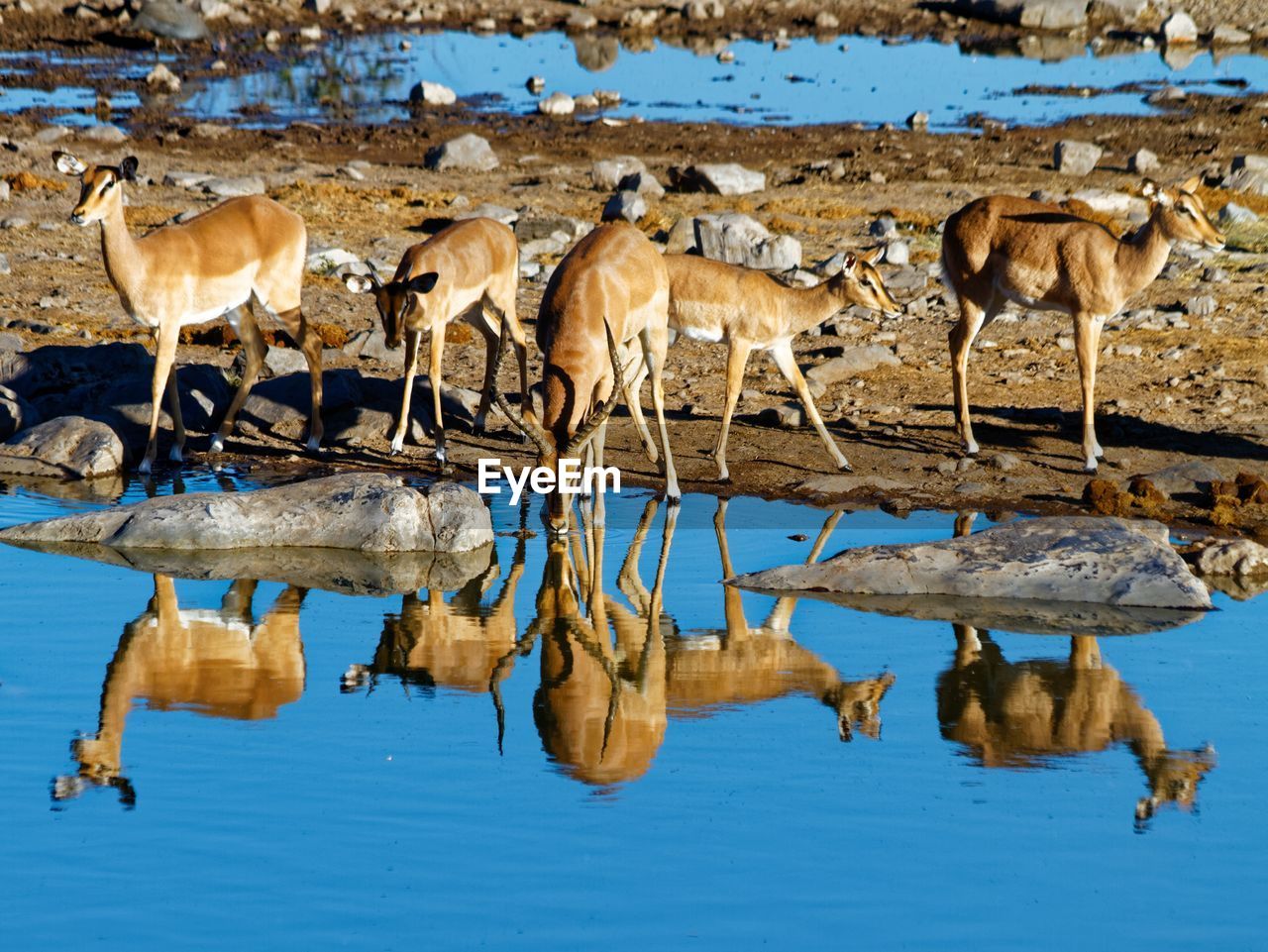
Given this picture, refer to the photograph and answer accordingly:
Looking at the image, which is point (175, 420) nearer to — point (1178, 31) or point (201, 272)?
point (201, 272)

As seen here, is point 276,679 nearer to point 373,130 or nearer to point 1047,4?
point 373,130

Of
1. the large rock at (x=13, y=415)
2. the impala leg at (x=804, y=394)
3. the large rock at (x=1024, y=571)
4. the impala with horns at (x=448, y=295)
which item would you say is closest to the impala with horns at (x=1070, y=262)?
the impala leg at (x=804, y=394)

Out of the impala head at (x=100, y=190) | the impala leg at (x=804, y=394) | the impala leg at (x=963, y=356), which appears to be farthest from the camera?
the impala leg at (x=963, y=356)

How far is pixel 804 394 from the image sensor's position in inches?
575

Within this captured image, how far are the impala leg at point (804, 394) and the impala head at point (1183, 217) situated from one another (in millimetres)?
3215

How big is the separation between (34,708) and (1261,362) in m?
→ 12.6

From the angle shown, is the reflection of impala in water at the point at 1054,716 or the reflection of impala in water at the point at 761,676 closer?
the reflection of impala in water at the point at 1054,716

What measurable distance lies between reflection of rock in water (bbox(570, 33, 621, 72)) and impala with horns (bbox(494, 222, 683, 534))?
102 feet

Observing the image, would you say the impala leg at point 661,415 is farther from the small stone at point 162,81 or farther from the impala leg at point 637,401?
the small stone at point 162,81

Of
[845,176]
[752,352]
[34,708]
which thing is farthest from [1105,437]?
[845,176]

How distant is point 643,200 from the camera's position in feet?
80.2

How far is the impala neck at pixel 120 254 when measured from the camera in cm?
1402

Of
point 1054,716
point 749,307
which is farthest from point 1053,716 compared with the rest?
point 749,307

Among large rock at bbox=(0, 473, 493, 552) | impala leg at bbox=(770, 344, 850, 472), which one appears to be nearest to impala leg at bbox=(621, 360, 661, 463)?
impala leg at bbox=(770, 344, 850, 472)
